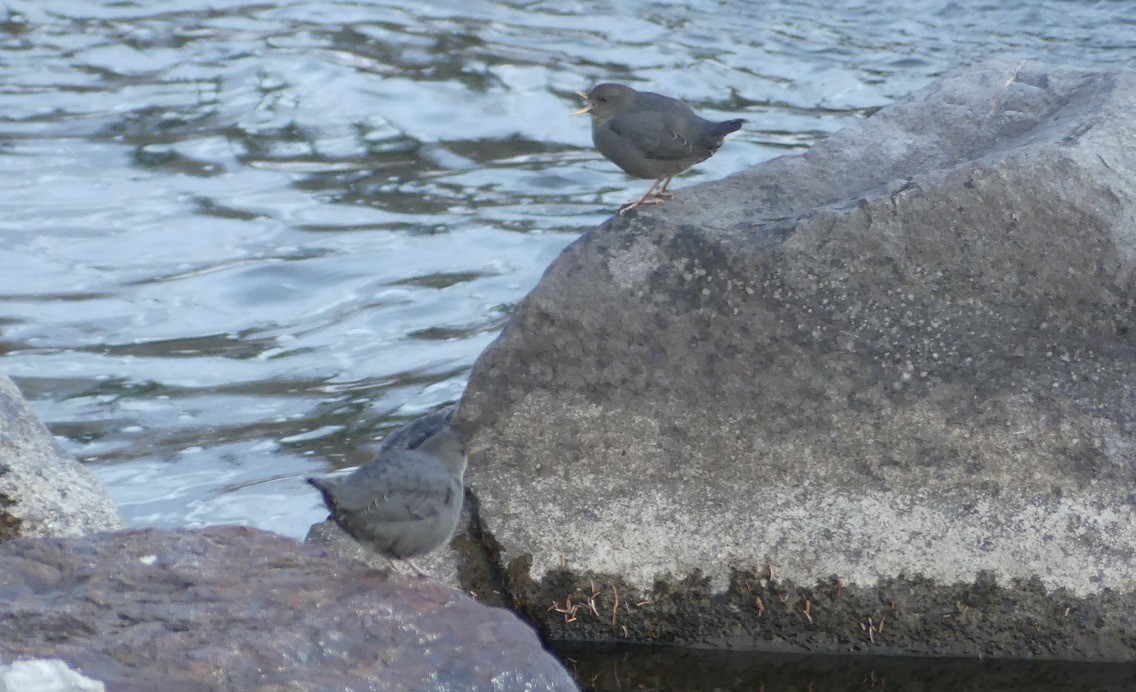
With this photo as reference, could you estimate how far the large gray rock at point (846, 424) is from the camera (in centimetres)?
391

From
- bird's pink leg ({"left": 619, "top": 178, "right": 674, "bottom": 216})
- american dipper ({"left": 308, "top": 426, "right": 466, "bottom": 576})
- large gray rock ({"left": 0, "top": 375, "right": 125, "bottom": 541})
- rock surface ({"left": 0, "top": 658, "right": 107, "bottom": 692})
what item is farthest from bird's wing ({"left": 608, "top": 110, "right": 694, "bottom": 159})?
rock surface ({"left": 0, "top": 658, "right": 107, "bottom": 692})

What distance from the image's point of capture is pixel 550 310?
4.04m

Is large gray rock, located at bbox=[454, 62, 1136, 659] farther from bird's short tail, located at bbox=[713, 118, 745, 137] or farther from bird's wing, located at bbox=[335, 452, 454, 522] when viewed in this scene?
bird's short tail, located at bbox=[713, 118, 745, 137]

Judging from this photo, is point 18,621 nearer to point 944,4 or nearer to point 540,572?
point 540,572

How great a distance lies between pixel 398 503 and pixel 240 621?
0.80m

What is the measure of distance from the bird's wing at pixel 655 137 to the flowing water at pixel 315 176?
1.79 meters

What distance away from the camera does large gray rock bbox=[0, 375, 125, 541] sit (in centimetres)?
386

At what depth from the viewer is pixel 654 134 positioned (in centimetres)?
468

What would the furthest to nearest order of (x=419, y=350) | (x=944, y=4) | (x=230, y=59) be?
(x=944, y=4) → (x=230, y=59) → (x=419, y=350)

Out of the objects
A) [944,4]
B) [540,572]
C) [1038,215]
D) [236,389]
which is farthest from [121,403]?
[944,4]

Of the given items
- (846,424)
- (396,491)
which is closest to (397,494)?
(396,491)

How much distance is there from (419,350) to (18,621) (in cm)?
406

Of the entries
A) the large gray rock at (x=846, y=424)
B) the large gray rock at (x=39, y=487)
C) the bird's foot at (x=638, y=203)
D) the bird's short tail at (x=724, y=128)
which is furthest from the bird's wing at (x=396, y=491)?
the bird's short tail at (x=724, y=128)

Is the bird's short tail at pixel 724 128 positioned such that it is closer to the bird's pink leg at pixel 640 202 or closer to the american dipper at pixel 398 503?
the bird's pink leg at pixel 640 202
